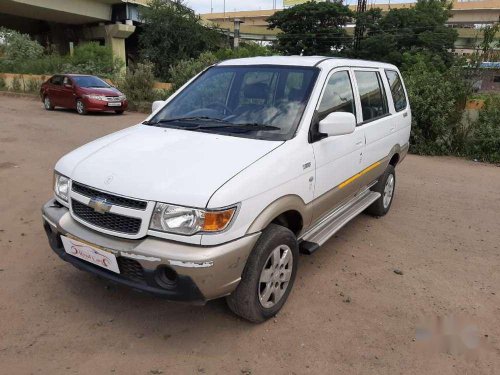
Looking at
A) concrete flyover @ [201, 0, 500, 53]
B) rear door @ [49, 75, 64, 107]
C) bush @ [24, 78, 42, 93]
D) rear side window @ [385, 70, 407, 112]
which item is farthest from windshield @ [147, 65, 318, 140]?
concrete flyover @ [201, 0, 500, 53]

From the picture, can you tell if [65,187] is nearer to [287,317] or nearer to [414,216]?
[287,317]

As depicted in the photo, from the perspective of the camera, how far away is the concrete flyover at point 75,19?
99.0 feet

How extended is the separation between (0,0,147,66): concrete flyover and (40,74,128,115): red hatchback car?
13.9 m

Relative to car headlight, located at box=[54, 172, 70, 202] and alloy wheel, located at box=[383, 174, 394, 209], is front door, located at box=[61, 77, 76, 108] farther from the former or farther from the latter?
car headlight, located at box=[54, 172, 70, 202]

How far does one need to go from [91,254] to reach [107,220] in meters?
0.27

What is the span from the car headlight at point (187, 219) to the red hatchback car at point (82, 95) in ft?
43.3

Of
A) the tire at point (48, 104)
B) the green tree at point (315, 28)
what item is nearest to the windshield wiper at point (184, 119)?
the tire at point (48, 104)

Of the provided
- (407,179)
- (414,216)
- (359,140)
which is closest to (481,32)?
(407,179)

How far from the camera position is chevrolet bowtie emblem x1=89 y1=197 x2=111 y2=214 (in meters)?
2.73

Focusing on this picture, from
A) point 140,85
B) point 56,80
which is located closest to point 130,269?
point 140,85

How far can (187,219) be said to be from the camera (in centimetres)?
257

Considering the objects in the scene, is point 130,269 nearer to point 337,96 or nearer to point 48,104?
point 337,96

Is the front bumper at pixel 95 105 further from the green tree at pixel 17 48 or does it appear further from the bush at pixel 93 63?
the green tree at pixel 17 48

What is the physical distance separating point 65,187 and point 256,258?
152 cm
